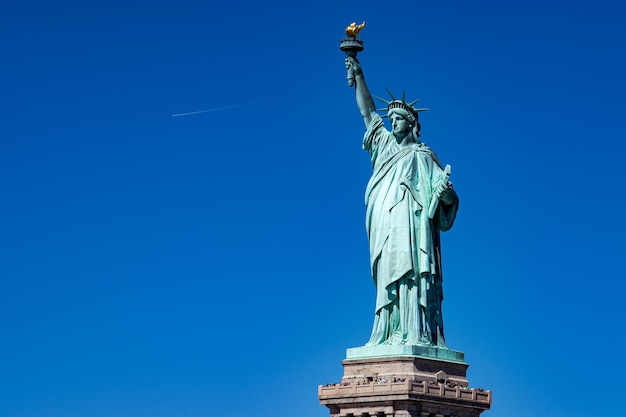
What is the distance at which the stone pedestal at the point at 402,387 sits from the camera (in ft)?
178

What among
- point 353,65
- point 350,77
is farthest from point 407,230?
point 353,65

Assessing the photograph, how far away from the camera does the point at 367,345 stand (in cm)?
5647

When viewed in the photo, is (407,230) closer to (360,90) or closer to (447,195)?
(447,195)

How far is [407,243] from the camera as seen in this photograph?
186 ft

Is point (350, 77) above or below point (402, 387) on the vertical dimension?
above

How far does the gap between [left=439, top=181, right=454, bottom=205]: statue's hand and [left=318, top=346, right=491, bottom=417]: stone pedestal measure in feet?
16.8

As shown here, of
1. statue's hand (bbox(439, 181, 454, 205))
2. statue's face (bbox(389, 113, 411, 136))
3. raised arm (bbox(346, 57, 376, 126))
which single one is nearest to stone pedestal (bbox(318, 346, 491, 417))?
statue's hand (bbox(439, 181, 454, 205))

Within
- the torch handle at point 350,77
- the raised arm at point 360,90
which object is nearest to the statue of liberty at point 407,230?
the raised arm at point 360,90

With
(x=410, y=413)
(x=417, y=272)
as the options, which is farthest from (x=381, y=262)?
(x=410, y=413)

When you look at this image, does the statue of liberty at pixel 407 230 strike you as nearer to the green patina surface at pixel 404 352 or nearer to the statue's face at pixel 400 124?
the statue's face at pixel 400 124

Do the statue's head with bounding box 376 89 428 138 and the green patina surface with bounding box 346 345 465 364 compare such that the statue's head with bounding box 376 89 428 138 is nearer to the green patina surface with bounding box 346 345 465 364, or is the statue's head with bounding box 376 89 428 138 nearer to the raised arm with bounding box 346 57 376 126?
the raised arm with bounding box 346 57 376 126

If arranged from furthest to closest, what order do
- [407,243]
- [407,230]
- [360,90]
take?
[360,90] → [407,230] → [407,243]

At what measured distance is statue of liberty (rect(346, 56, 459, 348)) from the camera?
56.4 metres

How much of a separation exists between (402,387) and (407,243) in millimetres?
5245
